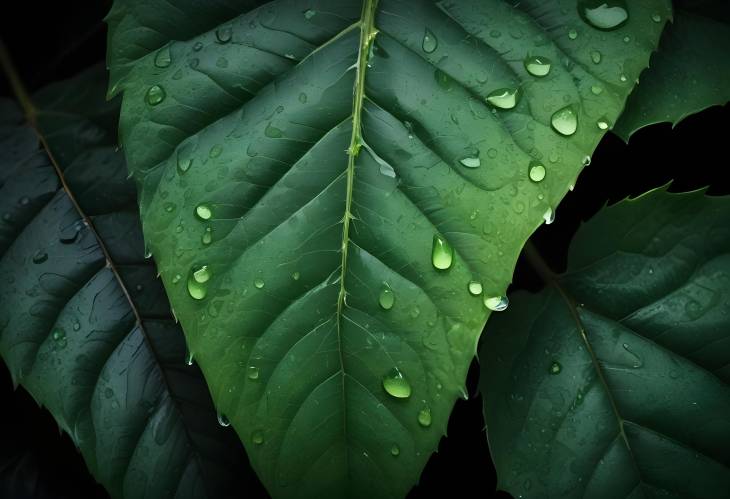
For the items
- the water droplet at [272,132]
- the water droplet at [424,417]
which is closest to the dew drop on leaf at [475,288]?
the water droplet at [424,417]

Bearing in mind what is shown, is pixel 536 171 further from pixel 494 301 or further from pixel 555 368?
pixel 555 368

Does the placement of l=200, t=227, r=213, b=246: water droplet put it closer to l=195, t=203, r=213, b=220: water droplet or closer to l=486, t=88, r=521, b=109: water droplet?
l=195, t=203, r=213, b=220: water droplet

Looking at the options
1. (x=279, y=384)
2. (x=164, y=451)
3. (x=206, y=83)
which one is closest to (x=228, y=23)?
(x=206, y=83)

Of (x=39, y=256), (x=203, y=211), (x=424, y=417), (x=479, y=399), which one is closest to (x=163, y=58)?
(x=203, y=211)

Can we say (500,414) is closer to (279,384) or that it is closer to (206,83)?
(279,384)

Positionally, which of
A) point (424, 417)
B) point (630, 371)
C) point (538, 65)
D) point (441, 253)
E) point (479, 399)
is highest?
point (538, 65)
